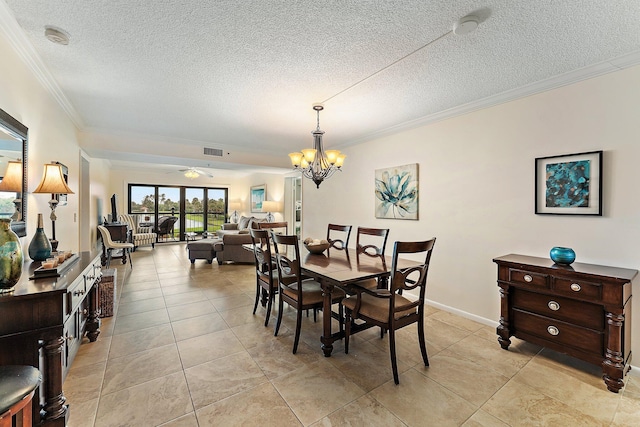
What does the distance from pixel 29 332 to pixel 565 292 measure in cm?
361

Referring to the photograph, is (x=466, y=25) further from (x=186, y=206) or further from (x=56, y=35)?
(x=186, y=206)

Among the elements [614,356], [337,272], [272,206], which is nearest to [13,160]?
→ [337,272]

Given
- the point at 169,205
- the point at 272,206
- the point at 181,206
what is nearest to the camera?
the point at 272,206

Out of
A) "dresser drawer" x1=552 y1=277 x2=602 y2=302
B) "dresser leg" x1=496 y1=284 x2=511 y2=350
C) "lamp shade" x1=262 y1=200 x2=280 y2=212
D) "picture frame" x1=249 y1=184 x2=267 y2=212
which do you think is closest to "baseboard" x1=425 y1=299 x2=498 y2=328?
"dresser leg" x1=496 y1=284 x2=511 y2=350

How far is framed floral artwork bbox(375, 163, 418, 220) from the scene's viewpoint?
3760 mm

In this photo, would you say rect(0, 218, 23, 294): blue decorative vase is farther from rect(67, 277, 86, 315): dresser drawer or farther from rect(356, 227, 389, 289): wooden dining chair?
rect(356, 227, 389, 289): wooden dining chair

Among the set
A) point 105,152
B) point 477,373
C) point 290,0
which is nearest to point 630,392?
point 477,373

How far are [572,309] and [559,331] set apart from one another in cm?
21

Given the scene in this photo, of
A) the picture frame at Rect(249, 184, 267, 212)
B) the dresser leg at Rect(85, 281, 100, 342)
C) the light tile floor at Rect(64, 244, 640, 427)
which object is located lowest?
the light tile floor at Rect(64, 244, 640, 427)

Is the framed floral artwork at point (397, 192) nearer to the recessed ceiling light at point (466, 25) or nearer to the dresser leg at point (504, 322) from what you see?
the dresser leg at point (504, 322)

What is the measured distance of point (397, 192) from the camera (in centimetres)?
398

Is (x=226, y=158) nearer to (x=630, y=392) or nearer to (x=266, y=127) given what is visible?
(x=266, y=127)

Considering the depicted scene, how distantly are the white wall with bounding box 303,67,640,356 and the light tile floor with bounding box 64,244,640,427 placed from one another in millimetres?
696

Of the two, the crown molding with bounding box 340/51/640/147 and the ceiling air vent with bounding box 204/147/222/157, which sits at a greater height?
the crown molding with bounding box 340/51/640/147
